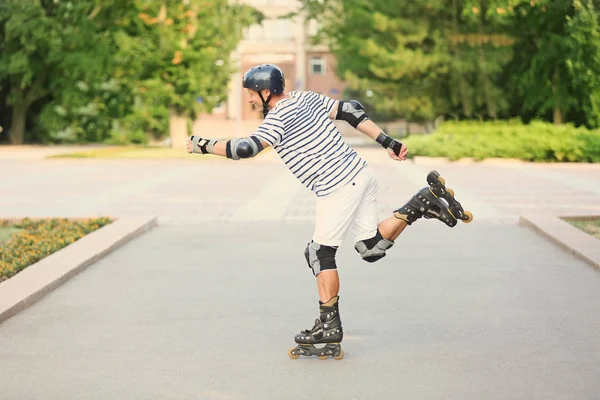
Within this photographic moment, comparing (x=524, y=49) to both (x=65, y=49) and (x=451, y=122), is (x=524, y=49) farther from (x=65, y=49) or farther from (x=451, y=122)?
(x=65, y=49)

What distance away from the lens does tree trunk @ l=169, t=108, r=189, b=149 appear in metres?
48.3

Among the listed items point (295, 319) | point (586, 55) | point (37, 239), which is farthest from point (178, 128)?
point (295, 319)

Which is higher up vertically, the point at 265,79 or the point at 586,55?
the point at 265,79

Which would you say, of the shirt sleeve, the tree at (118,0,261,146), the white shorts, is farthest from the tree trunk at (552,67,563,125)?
the shirt sleeve

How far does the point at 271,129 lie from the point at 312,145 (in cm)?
33

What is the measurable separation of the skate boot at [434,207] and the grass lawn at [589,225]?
647 cm

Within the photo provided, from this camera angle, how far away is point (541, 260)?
1162cm

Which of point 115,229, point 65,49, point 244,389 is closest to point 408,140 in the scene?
point 65,49

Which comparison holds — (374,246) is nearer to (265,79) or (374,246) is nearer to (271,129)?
(271,129)

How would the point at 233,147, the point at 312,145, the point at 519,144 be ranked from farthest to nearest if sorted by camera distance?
the point at 519,144 < the point at 312,145 < the point at 233,147

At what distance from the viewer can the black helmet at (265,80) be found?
6816 mm

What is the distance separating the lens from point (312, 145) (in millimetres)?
6930

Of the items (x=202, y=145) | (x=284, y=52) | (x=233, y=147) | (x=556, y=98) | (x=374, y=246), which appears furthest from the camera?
(x=284, y=52)

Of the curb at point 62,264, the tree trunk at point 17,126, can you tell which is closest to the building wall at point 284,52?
the tree trunk at point 17,126
